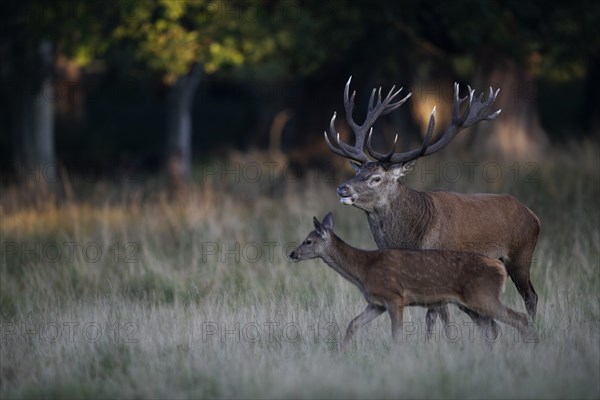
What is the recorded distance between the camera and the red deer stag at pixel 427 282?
7.69 metres

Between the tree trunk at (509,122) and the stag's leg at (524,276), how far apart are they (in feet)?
28.4

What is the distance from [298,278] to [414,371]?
4364 mm

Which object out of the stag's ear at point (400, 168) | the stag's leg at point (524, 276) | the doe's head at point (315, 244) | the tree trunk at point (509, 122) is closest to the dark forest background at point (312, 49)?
the tree trunk at point (509, 122)

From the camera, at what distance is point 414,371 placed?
6699mm

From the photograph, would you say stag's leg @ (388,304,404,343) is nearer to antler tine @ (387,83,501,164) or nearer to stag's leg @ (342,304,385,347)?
stag's leg @ (342,304,385,347)

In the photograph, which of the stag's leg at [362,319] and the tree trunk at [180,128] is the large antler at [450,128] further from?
the tree trunk at [180,128]

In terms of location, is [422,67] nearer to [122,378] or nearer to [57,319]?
[57,319]

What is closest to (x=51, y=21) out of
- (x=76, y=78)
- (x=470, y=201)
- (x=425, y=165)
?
(x=425, y=165)

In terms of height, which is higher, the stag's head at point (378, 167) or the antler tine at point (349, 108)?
the antler tine at point (349, 108)

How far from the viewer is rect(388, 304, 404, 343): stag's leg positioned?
767 cm

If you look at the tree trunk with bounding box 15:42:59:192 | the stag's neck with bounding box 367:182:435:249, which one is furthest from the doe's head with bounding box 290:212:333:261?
the tree trunk with bounding box 15:42:59:192

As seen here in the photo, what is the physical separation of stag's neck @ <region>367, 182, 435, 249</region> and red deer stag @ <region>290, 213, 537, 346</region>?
970mm

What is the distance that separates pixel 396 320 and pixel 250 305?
6.94 feet

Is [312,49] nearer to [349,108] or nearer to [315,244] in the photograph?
[349,108]
